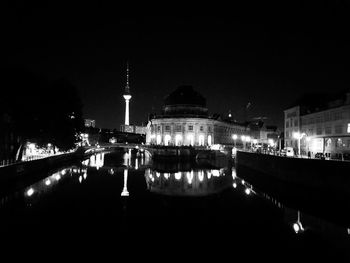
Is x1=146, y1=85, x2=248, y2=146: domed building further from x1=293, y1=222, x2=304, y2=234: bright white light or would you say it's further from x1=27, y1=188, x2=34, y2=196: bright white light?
x1=293, y1=222, x2=304, y2=234: bright white light

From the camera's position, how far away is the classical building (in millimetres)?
57781

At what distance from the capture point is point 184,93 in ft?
479

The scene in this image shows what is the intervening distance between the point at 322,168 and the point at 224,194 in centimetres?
1223

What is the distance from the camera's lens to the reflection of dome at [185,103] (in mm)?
141375

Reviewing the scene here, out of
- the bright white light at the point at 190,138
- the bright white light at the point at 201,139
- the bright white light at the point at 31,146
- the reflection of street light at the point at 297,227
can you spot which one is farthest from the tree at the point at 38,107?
the bright white light at the point at 201,139

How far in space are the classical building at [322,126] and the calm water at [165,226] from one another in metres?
23.9

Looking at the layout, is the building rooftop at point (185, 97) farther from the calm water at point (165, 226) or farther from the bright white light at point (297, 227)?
the bright white light at point (297, 227)

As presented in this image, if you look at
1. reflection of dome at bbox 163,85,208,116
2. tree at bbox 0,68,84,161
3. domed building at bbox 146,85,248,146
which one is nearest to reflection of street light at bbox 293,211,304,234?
tree at bbox 0,68,84,161

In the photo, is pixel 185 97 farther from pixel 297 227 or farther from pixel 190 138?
pixel 297 227

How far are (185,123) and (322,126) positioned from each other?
229 feet

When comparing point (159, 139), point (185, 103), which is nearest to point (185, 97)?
point (185, 103)

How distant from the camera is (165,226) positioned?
26.5m

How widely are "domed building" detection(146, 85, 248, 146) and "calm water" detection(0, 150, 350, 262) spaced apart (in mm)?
91143

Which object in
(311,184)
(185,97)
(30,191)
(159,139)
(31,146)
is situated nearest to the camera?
(30,191)
